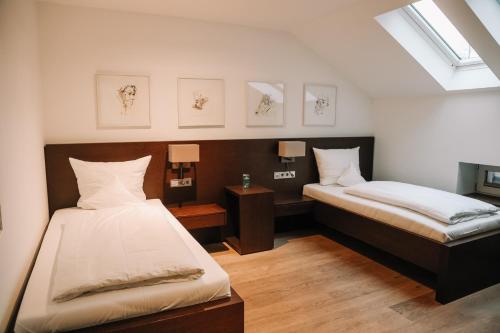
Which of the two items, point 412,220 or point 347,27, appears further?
point 347,27

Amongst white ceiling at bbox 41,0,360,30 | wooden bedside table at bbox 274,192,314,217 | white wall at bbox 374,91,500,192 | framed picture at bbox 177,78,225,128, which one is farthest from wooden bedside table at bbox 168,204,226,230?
white wall at bbox 374,91,500,192

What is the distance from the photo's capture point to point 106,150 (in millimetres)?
3262

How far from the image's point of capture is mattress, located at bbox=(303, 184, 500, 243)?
2.58m

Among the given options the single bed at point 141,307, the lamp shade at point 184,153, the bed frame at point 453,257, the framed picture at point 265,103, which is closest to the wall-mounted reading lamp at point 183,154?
the lamp shade at point 184,153

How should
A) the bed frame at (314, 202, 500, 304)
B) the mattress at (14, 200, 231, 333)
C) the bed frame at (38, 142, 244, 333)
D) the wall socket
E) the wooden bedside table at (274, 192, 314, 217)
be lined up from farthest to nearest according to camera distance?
the wall socket → the wooden bedside table at (274, 192, 314, 217) → the bed frame at (314, 202, 500, 304) → the bed frame at (38, 142, 244, 333) → the mattress at (14, 200, 231, 333)

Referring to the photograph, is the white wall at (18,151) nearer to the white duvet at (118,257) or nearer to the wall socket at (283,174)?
the white duvet at (118,257)

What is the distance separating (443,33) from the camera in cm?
352

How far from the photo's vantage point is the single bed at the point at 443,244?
2506mm

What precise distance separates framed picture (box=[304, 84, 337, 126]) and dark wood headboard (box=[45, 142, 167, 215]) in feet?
6.19

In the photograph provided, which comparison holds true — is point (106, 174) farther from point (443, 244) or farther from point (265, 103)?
point (443, 244)

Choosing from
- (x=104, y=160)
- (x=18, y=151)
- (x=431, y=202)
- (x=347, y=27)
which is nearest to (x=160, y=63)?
(x=104, y=160)

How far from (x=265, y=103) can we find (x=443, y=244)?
7.70 ft

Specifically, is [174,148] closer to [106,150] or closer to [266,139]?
[106,150]

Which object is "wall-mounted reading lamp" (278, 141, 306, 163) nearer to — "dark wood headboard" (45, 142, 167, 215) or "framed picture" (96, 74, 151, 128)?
"dark wood headboard" (45, 142, 167, 215)
